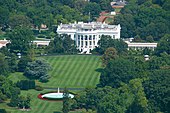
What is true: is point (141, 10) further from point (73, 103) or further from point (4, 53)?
point (73, 103)

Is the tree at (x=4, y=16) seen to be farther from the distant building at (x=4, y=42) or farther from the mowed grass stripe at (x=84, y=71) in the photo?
the mowed grass stripe at (x=84, y=71)

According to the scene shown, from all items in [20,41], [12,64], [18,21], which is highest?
[18,21]

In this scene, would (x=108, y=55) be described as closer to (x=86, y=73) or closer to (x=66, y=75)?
(x=86, y=73)

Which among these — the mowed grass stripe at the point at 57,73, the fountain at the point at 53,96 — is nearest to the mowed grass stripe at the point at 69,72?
the mowed grass stripe at the point at 57,73

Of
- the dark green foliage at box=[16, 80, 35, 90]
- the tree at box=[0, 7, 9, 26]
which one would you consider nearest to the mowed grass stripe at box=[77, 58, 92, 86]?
the dark green foliage at box=[16, 80, 35, 90]

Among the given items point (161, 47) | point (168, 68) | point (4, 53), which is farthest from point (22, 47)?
point (168, 68)

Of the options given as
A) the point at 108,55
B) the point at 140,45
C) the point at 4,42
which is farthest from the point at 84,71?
the point at 140,45
